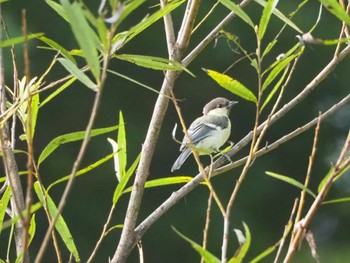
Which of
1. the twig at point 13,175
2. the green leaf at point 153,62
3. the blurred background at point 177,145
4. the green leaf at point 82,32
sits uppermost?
the green leaf at point 82,32

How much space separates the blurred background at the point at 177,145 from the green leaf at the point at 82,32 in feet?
12.2

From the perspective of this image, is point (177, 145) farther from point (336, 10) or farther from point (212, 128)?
point (336, 10)

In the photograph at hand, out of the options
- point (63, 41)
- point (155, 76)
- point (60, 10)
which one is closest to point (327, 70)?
point (60, 10)

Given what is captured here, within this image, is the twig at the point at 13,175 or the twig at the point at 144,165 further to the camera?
the twig at the point at 144,165

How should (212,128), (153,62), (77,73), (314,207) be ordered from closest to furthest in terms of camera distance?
(314,207) < (77,73) < (153,62) < (212,128)

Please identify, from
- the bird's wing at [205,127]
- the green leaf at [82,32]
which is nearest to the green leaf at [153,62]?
the green leaf at [82,32]

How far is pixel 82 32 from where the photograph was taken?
2.59ft

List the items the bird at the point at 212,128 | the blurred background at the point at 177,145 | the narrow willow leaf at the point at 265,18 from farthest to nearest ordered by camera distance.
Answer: the blurred background at the point at 177,145
the bird at the point at 212,128
the narrow willow leaf at the point at 265,18

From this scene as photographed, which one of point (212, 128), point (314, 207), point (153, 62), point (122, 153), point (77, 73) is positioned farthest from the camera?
point (212, 128)

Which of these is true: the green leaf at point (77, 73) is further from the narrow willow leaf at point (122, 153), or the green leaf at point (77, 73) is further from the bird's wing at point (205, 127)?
the bird's wing at point (205, 127)

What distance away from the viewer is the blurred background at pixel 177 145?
4.75m

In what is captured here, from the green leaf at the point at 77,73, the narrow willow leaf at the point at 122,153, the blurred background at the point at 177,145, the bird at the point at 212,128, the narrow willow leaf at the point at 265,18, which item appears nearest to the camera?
the green leaf at the point at 77,73

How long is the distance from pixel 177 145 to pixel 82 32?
430 centimetres

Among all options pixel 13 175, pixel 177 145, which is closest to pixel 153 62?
pixel 13 175
